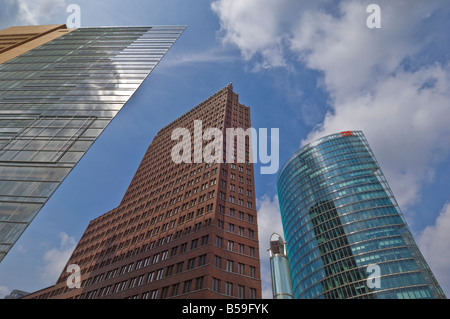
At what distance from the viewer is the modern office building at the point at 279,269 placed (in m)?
73.2

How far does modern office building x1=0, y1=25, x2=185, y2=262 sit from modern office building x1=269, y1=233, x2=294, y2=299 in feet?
211

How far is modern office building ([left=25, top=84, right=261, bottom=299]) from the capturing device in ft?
137

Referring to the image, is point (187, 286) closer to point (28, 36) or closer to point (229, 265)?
point (229, 265)

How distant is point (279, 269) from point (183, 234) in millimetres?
40486

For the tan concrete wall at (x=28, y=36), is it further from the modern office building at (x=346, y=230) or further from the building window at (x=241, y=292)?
the modern office building at (x=346, y=230)

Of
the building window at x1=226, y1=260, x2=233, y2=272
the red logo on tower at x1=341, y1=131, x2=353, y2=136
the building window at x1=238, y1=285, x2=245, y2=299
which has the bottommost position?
the building window at x1=238, y1=285, x2=245, y2=299

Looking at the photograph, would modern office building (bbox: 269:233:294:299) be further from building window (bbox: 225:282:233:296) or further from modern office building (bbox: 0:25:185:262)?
modern office building (bbox: 0:25:185:262)

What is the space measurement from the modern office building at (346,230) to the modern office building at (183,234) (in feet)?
169

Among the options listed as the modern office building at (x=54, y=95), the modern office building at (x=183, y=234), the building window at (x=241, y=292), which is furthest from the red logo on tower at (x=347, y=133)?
the building window at (x=241, y=292)

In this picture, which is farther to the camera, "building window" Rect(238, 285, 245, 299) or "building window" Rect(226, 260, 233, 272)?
"building window" Rect(226, 260, 233, 272)

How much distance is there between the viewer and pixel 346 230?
9619 centimetres

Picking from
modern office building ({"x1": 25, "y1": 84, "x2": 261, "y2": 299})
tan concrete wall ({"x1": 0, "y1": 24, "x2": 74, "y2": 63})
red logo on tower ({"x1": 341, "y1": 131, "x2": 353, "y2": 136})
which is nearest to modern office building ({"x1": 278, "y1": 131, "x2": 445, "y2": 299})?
red logo on tower ({"x1": 341, "y1": 131, "x2": 353, "y2": 136})

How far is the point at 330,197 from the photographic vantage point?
4200 inches
